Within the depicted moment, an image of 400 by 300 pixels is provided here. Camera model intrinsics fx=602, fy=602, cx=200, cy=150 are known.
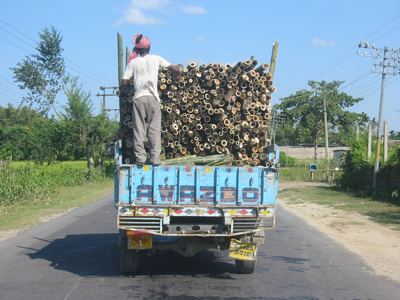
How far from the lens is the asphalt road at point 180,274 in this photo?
772cm

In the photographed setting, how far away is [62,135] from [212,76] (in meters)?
37.3

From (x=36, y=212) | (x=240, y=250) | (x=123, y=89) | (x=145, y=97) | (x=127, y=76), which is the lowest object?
(x=36, y=212)

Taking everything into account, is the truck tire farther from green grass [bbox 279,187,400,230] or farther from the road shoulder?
green grass [bbox 279,187,400,230]

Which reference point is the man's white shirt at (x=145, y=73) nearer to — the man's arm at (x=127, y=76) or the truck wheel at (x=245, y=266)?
the man's arm at (x=127, y=76)

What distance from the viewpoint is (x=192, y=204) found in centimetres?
825

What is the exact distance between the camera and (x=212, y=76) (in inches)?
384

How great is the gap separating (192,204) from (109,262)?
101 inches

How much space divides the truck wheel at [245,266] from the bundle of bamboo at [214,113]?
61.8 inches

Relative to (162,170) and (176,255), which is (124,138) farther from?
(176,255)

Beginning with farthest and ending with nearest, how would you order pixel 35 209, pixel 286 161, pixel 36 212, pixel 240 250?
pixel 286 161 → pixel 35 209 → pixel 36 212 → pixel 240 250

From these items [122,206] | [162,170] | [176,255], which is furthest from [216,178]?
[176,255]

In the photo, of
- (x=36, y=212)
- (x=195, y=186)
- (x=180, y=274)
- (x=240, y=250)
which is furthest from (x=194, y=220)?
(x=36, y=212)

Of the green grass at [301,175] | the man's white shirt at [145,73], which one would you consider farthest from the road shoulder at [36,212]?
the green grass at [301,175]

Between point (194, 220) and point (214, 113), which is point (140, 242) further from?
point (214, 113)
